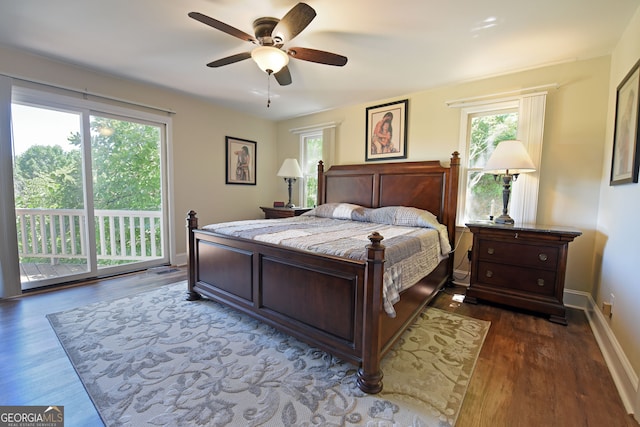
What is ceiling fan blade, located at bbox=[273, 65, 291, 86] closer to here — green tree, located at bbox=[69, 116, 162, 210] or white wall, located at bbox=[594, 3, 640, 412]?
green tree, located at bbox=[69, 116, 162, 210]

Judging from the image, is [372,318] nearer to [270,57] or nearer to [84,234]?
[270,57]

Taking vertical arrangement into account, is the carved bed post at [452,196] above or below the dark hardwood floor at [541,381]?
above

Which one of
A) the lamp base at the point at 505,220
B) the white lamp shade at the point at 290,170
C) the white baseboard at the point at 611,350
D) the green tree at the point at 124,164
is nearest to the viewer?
the white baseboard at the point at 611,350

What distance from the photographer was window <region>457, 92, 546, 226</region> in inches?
113

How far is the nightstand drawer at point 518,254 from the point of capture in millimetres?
2473

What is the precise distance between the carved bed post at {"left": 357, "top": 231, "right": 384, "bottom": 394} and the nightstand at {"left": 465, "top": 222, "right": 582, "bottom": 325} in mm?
1763

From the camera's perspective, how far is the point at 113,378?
5.36 feet

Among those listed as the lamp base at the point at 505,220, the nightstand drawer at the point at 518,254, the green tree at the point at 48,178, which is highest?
the green tree at the point at 48,178

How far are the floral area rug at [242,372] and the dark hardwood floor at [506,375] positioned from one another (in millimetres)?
84

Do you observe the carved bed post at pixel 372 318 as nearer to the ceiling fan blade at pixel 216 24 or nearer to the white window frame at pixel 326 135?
the ceiling fan blade at pixel 216 24

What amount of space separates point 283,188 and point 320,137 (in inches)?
49.5

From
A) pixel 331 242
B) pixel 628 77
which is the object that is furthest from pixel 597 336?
pixel 331 242

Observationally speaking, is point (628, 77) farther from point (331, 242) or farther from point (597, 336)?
point (331, 242)

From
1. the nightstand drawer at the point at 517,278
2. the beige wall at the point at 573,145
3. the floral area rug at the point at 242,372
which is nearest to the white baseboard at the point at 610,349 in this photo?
the beige wall at the point at 573,145
